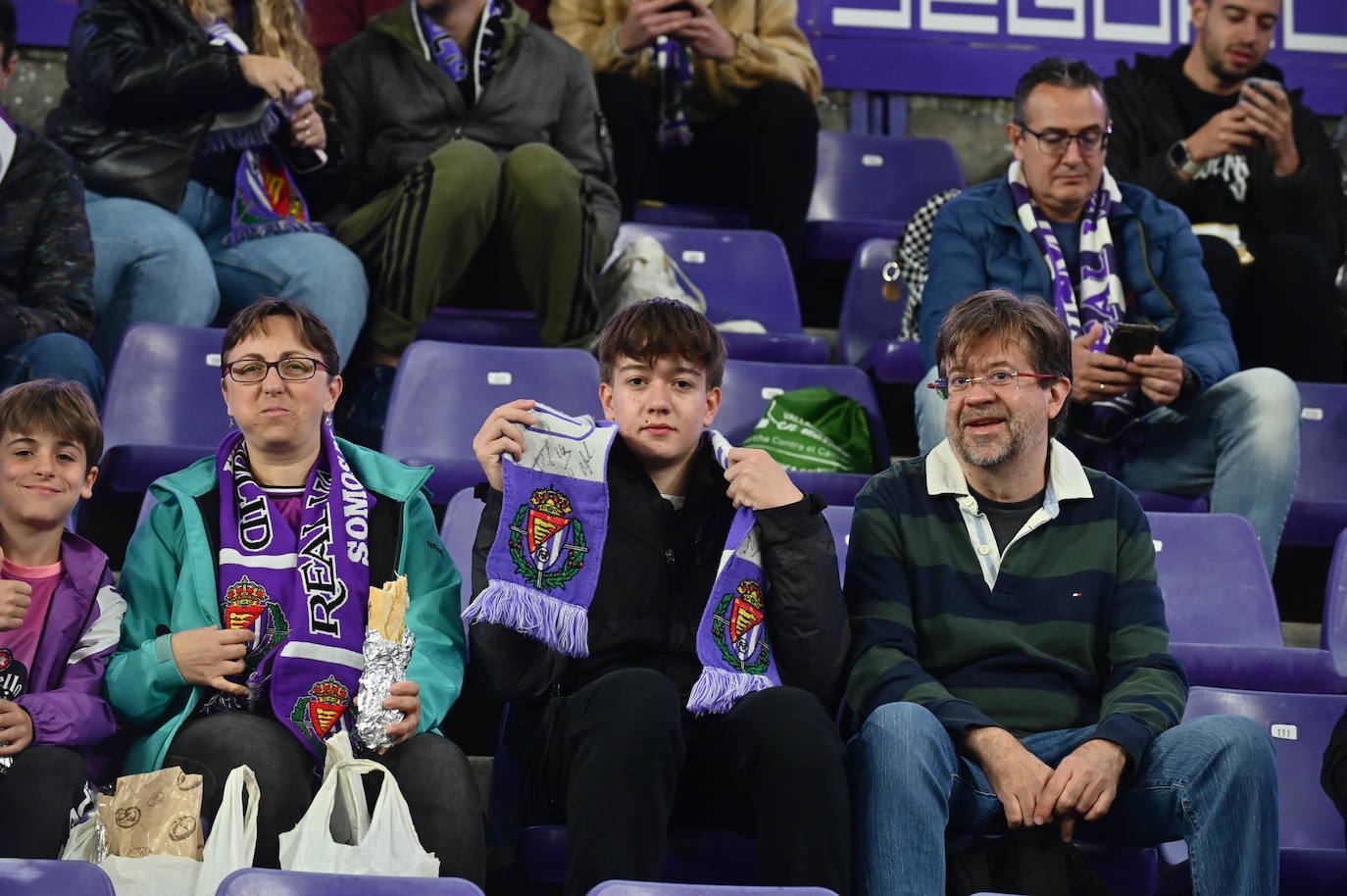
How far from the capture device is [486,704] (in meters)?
2.61

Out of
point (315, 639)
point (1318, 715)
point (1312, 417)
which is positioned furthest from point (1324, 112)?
point (315, 639)

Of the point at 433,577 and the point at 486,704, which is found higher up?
the point at 433,577

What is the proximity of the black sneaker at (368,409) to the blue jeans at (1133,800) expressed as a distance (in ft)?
5.05

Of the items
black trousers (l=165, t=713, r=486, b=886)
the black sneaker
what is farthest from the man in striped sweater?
the black sneaker

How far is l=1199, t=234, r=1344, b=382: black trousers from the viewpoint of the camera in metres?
3.73

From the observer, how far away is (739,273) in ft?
13.1

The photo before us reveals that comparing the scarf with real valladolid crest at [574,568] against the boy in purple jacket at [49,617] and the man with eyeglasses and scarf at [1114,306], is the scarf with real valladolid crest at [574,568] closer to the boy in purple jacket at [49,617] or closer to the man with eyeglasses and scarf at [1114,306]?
the boy in purple jacket at [49,617]

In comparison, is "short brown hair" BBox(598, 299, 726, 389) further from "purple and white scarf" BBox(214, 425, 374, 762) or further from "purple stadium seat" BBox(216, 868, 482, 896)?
"purple stadium seat" BBox(216, 868, 482, 896)

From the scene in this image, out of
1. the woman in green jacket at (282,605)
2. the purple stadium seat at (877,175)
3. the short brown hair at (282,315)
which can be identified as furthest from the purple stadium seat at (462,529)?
the purple stadium seat at (877,175)

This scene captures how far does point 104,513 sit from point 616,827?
152cm

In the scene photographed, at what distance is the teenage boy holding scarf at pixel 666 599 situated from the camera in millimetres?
2014

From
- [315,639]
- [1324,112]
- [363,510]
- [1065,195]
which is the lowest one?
[315,639]

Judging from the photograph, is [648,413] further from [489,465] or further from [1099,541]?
[1099,541]

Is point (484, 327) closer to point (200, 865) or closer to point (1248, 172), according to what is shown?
point (1248, 172)
